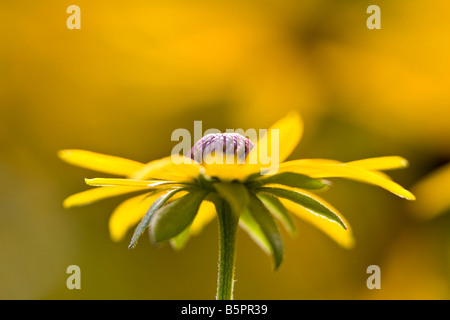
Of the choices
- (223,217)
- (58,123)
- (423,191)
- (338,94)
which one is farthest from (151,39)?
(223,217)

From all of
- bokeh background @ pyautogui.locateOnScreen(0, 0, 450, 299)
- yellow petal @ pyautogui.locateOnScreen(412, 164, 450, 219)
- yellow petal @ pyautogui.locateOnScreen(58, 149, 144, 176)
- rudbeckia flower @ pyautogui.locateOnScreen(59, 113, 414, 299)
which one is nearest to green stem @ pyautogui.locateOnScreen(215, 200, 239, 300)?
rudbeckia flower @ pyautogui.locateOnScreen(59, 113, 414, 299)

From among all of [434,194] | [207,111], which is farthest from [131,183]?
[207,111]

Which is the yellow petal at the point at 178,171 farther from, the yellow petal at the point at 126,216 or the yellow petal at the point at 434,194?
the yellow petal at the point at 434,194

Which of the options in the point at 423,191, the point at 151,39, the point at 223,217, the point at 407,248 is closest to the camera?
the point at 223,217

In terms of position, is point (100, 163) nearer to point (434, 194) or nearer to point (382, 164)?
point (382, 164)

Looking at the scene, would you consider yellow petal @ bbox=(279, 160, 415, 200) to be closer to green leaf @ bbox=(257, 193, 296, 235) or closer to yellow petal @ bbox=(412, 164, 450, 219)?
green leaf @ bbox=(257, 193, 296, 235)

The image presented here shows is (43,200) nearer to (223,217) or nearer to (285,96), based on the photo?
(285,96)

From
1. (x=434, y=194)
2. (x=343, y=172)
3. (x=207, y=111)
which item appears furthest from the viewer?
(x=207, y=111)
